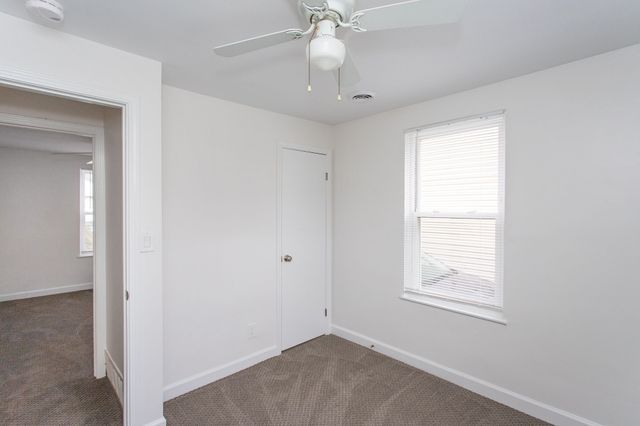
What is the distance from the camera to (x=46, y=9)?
4.75 feet

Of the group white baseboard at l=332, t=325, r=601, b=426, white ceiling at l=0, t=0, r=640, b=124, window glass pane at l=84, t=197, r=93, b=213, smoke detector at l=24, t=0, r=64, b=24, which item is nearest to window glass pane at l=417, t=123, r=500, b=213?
white ceiling at l=0, t=0, r=640, b=124

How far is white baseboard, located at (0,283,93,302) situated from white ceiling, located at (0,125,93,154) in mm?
2350

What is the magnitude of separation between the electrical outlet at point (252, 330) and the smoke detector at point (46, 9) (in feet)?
8.43

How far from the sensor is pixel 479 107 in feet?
8.18

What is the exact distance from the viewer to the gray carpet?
7.22 feet

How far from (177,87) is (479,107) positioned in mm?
2428

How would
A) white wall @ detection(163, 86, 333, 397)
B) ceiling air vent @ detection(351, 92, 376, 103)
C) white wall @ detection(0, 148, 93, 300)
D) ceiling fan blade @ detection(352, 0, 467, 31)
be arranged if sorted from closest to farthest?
ceiling fan blade @ detection(352, 0, 467, 31), white wall @ detection(163, 86, 333, 397), ceiling air vent @ detection(351, 92, 376, 103), white wall @ detection(0, 148, 93, 300)

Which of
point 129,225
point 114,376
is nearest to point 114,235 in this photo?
point 129,225

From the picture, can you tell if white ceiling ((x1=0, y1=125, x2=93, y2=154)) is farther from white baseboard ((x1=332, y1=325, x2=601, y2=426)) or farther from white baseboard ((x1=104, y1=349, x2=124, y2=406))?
white baseboard ((x1=332, y1=325, x2=601, y2=426))

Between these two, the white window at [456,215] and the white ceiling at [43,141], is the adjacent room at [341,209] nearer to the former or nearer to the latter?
the white window at [456,215]

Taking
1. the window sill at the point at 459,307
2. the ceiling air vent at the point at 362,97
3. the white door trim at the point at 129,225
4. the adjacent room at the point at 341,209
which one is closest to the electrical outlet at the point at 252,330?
the adjacent room at the point at 341,209

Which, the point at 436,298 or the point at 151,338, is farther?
the point at 436,298

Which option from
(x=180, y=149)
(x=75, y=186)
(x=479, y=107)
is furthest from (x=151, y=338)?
(x=75, y=186)

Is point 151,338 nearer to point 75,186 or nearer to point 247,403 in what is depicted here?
point 247,403
